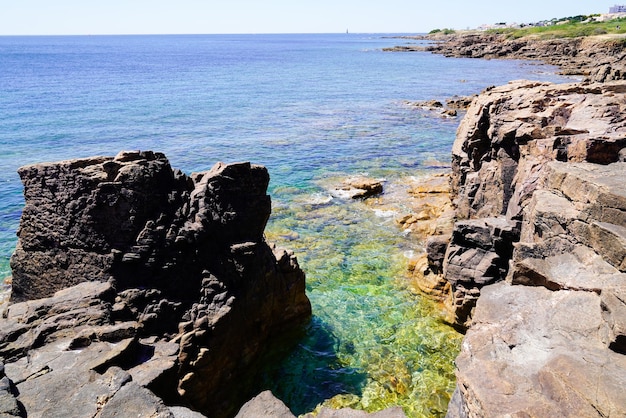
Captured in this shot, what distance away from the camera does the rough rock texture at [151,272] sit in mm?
10891

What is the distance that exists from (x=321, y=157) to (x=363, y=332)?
24.2 meters

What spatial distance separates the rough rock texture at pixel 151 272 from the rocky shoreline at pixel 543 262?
6382 mm

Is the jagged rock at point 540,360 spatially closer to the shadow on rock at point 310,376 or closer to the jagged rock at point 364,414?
the jagged rock at point 364,414

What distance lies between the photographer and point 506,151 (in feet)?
60.0

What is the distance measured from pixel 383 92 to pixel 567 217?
66170 mm

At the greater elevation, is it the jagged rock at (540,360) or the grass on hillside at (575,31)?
the grass on hillside at (575,31)

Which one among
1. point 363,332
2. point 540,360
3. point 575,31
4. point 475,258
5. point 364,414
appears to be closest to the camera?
point 540,360

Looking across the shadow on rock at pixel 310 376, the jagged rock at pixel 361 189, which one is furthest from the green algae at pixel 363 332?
the jagged rock at pixel 361 189

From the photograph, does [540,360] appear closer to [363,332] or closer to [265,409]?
[265,409]

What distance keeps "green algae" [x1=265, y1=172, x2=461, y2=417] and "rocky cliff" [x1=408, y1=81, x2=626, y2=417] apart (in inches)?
61.4

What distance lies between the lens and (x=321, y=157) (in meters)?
38.6

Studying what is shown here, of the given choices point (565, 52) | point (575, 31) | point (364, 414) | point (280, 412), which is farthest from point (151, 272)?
point (575, 31)

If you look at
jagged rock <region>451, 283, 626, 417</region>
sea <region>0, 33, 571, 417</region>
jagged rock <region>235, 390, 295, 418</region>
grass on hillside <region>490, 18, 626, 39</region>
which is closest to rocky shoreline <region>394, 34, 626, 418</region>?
jagged rock <region>451, 283, 626, 417</region>

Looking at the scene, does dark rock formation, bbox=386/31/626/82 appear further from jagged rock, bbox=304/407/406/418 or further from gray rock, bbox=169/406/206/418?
gray rock, bbox=169/406/206/418
